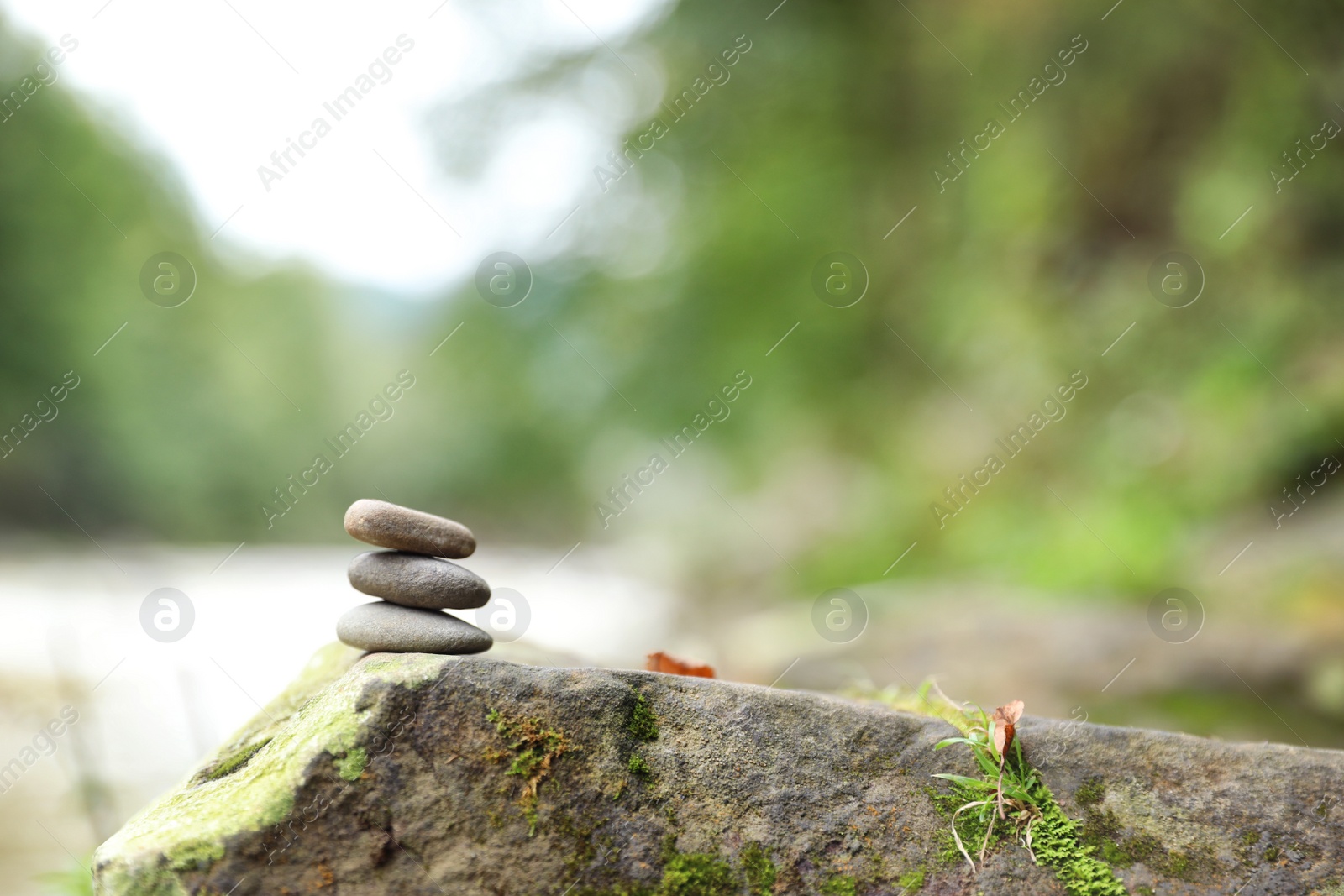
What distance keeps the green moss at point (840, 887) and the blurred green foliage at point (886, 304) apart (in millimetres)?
6788

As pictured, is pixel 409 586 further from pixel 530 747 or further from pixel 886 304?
pixel 886 304

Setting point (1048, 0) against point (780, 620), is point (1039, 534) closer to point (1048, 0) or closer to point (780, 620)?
point (780, 620)

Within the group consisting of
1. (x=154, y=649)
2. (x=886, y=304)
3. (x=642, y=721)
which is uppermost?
(x=886, y=304)

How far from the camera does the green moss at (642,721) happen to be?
7.58 ft

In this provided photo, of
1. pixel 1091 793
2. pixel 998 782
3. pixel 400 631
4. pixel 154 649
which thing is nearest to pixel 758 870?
pixel 998 782

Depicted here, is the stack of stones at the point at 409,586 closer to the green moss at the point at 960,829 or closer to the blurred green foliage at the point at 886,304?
the green moss at the point at 960,829

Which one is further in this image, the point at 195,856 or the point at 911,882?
the point at 911,882

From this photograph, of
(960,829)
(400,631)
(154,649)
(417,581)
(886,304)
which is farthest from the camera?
(886,304)

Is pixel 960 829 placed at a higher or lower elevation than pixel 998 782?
lower

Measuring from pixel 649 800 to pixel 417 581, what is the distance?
104 centimetres

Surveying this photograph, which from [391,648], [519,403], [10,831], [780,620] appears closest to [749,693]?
[391,648]

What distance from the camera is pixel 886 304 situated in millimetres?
13609

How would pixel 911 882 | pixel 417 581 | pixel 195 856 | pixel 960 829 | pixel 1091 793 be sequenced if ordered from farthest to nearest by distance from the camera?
1. pixel 417 581
2. pixel 1091 793
3. pixel 960 829
4. pixel 911 882
5. pixel 195 856

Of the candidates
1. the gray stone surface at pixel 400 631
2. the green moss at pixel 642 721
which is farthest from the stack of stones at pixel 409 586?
the green moss at pixel 642 721
